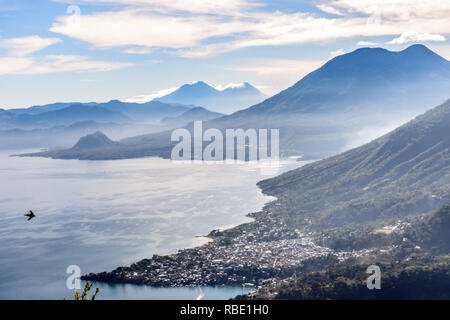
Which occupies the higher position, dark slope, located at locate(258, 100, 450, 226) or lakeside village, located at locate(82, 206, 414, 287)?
dark slope, located at locate(258, 100, 450, 226)

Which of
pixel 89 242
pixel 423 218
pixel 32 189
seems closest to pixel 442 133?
pixel 423 218

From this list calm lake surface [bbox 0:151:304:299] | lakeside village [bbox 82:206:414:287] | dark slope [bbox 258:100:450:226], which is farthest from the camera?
dark slope [bbox 258:100:450:226]

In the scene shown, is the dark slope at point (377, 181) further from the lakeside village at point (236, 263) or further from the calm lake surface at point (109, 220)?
the lakeside village at point (236, 263)

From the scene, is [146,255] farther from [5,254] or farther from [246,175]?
[246,175]

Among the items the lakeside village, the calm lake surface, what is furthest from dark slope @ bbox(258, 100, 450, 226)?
the lakeside village

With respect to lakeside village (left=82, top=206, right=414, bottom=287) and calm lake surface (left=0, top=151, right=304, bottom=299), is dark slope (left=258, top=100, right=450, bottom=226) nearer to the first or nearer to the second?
calm lake surface (left=0, top=151, right=304, bottom=299)

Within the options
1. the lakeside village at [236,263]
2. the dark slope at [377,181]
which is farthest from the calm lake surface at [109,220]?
the dark slope at [377,181]

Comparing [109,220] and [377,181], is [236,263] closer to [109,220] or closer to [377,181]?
[109,220]
